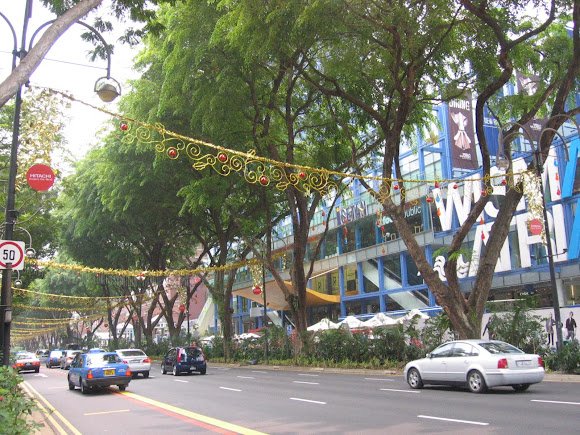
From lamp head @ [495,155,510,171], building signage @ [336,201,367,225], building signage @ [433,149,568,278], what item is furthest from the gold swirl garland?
building signage @ [336,201,367,225]

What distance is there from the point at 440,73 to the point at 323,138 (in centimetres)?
756

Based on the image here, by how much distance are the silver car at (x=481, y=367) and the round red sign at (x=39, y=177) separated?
1099 cm

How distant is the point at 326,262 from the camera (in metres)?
50.1

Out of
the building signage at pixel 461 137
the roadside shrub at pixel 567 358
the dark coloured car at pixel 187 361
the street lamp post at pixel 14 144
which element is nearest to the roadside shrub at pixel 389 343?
the roadside shrub at pixel 567 358

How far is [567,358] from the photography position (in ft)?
57.7

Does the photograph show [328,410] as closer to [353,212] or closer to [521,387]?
[521,387]

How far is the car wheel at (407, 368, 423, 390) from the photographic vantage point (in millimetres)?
16359

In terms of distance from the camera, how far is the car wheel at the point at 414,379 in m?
16.4

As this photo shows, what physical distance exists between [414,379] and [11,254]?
11219 mm

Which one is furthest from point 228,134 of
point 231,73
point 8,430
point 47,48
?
point 8,430

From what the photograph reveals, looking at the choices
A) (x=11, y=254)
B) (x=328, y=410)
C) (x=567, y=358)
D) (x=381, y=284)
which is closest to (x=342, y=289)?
(x=381, y=284)

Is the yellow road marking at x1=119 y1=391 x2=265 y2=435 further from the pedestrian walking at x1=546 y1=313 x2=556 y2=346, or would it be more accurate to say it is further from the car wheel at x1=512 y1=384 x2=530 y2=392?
the pedestrian walking at x1=546 y1=313 x2=556 y2=346

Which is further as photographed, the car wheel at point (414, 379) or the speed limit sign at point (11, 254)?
the car wheel at point (414, 379)

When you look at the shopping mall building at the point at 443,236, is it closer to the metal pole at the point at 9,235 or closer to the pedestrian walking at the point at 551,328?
the pedestrian walking at the point at 551,328
